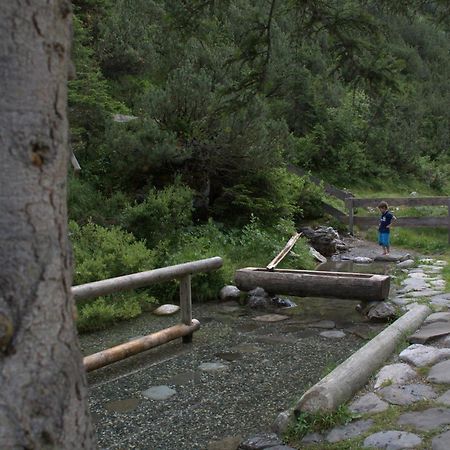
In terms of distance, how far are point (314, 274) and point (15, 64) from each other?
23.3 feet

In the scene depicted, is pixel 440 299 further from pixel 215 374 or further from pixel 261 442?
pixel 261 442

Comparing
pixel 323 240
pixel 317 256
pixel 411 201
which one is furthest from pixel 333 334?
pixel 411 201

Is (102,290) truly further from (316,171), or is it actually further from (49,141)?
(316,171)

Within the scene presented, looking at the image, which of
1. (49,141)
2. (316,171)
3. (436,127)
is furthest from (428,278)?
(436,127)

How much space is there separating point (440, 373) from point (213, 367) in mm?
2279

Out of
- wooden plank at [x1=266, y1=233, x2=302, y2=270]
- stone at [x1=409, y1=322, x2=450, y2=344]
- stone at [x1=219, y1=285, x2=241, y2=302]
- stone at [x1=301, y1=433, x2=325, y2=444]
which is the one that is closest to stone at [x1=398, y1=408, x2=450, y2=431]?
stone at [x1=301, y1=433, x2=325, y2=444]

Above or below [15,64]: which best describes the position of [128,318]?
below

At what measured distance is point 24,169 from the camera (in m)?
1.69

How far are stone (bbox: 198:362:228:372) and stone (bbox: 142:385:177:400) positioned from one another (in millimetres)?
599

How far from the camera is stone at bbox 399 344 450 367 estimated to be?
4996 millimetres

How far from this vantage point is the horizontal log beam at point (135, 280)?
527 centimetres

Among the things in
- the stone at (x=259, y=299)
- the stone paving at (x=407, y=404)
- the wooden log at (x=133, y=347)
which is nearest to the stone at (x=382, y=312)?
the stone paving at (x=407, y=404)

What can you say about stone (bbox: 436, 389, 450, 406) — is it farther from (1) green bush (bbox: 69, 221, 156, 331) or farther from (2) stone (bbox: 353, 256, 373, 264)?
(2) stone (bbox: 353, 256, 373, 264)

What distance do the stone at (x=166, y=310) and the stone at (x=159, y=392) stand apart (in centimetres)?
284
